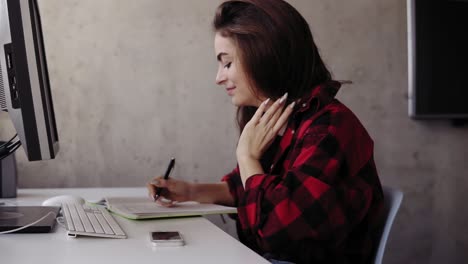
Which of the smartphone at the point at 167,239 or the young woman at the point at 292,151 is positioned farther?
the young woman at the point at 292,151

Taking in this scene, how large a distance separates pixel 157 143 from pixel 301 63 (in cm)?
114

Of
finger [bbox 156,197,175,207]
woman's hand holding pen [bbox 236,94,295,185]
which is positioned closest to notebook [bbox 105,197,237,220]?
Result: finger [bbox 156,197,175,207]

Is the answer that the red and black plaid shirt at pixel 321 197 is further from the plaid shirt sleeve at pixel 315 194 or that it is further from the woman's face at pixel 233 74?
the woman's face at pixel 233 74

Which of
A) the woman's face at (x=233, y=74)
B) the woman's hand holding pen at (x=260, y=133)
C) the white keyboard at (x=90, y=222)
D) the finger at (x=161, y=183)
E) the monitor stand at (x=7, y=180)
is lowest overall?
the monitor stand at (x=7, y=180)

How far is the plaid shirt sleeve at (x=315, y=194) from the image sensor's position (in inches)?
40.5

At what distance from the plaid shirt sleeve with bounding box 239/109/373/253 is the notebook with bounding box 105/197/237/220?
14cm

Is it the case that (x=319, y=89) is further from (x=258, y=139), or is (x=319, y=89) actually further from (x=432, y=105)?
(x=432, y=105)

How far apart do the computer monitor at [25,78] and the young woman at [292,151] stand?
437mm

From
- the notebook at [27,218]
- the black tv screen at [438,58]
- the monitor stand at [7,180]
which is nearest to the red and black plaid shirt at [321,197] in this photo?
the notebook at [27,218]

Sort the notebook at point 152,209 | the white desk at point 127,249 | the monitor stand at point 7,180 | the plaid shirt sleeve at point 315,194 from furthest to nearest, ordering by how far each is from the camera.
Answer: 1. the monitor stand at point 7,180
2. the notebook at point 152,209
3. the plaid shirt sleeve at point 315,194
4. the white desk at point 127,249

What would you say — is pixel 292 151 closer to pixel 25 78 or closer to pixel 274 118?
pixel 274 118

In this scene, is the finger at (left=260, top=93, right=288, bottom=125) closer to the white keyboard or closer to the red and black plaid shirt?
the red and black plaid shirt

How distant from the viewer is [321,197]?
103 cm

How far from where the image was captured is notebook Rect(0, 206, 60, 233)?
990mm
